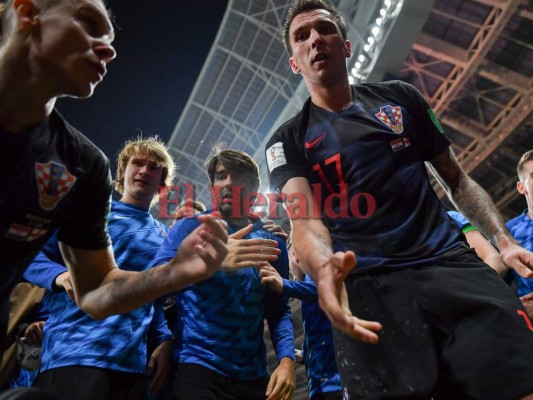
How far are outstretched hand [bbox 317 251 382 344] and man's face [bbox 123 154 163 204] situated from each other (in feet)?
8.14

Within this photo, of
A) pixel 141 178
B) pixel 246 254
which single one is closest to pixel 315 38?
pixel 246 254

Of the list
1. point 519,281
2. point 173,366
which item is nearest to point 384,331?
point 173,366

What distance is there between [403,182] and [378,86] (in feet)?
2.06

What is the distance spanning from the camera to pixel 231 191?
3395mm

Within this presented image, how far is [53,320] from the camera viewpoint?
270cm

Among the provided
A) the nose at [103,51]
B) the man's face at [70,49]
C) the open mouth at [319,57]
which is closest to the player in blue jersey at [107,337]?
the man's face at [70,49]

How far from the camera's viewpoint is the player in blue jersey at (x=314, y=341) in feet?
9.58

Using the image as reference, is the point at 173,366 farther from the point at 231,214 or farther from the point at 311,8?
the point at 311,8

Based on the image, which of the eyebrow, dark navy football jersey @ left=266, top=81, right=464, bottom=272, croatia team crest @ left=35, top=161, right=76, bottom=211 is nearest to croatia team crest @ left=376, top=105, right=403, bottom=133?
dark navy football jersey @ left=266, top=81, right=464, bottom=272

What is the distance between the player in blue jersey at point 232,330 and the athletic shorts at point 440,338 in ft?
2.13

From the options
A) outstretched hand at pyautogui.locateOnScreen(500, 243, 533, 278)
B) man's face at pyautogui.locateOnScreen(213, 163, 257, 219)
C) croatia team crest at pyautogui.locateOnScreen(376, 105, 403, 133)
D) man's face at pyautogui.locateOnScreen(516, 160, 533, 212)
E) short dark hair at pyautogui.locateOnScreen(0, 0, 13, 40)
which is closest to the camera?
outstretched hand at pyautogui.locateOnScreen(500, 243, 533, 278)

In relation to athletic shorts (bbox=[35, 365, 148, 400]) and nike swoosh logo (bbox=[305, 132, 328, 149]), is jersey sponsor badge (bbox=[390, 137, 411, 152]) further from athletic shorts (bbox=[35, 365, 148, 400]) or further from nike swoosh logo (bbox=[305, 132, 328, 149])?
athletic shorts (bbox=[35, 365, 148, 400])

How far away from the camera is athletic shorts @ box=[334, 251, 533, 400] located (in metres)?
1.49

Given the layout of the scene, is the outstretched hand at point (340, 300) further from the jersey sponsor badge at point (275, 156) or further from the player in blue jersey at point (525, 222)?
the player in blue jersey at point (525, 222)
